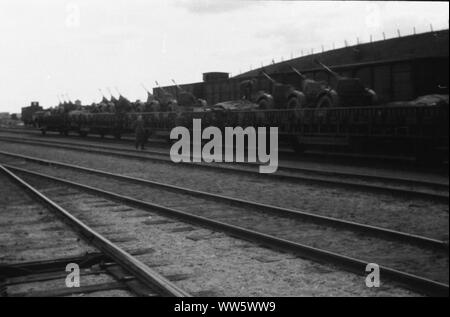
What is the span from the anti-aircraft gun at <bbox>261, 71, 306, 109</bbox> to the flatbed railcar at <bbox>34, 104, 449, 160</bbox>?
32.5 inches

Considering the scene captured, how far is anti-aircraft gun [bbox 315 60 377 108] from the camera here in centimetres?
1688

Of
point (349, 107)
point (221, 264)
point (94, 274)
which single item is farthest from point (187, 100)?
point (94, 274)

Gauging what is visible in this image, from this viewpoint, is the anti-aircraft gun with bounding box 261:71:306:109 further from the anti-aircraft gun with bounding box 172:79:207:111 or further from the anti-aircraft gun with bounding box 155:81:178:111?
the anti-aircraft gun with bounding box 155:81:178:111

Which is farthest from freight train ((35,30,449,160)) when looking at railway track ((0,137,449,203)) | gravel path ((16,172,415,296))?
gravel path ((16,172,415,296))

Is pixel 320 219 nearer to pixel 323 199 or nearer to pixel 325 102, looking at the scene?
pixel 323 199

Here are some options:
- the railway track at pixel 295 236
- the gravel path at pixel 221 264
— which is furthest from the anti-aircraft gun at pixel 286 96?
the gravel path at pixel 221 264

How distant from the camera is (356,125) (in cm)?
1516

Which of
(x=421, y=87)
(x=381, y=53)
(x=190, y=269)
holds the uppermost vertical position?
(x=381, y=53)

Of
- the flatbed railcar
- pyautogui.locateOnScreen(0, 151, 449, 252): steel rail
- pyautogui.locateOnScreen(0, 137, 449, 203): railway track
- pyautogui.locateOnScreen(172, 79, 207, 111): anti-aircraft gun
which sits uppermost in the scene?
pyautogui.locateOnScreen(172, 79, 207, 111): anti-aircraft gun

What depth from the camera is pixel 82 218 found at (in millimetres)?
8305

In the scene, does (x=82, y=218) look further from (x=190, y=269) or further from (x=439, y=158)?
(x=439, y=158)
